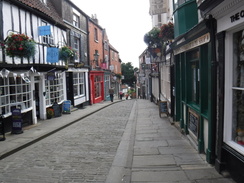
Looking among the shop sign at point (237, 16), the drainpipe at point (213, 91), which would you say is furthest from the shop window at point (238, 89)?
the drainpipe at point (213, 91)

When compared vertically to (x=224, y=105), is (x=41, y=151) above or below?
below

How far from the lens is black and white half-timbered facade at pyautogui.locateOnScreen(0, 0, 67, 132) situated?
879 cm

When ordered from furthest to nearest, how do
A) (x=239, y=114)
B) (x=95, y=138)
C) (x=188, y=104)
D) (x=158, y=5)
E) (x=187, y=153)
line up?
1. (x=158, y=5)
2. (x=95, y=138)
3. (x=188, y=104)
4. (x=187, y=153)
5. (x=239, y=114)

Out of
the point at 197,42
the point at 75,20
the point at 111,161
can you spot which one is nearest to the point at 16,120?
the point at 111,161

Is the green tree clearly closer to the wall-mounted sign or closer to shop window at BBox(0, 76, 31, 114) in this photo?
shop window at BBox(0, 76, 31, 114)

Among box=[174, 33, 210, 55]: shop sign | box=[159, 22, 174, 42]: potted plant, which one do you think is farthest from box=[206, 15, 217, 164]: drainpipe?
box=[159, 22, 174, 42]: potted plant

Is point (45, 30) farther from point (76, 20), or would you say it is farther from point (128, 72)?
point (128, 72)

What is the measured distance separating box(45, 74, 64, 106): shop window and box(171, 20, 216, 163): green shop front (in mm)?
7535

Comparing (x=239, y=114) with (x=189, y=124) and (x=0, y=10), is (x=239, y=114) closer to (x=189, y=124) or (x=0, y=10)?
(x=189, y=124)

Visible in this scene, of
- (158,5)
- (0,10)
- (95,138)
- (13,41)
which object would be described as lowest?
(95,138)

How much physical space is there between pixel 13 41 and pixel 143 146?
613 cm

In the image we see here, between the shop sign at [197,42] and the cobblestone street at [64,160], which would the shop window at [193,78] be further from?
the cobblestone street at [64,160]

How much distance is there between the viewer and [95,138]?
332 inches

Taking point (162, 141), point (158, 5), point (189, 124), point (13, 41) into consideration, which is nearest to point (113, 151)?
point (162, 141)
